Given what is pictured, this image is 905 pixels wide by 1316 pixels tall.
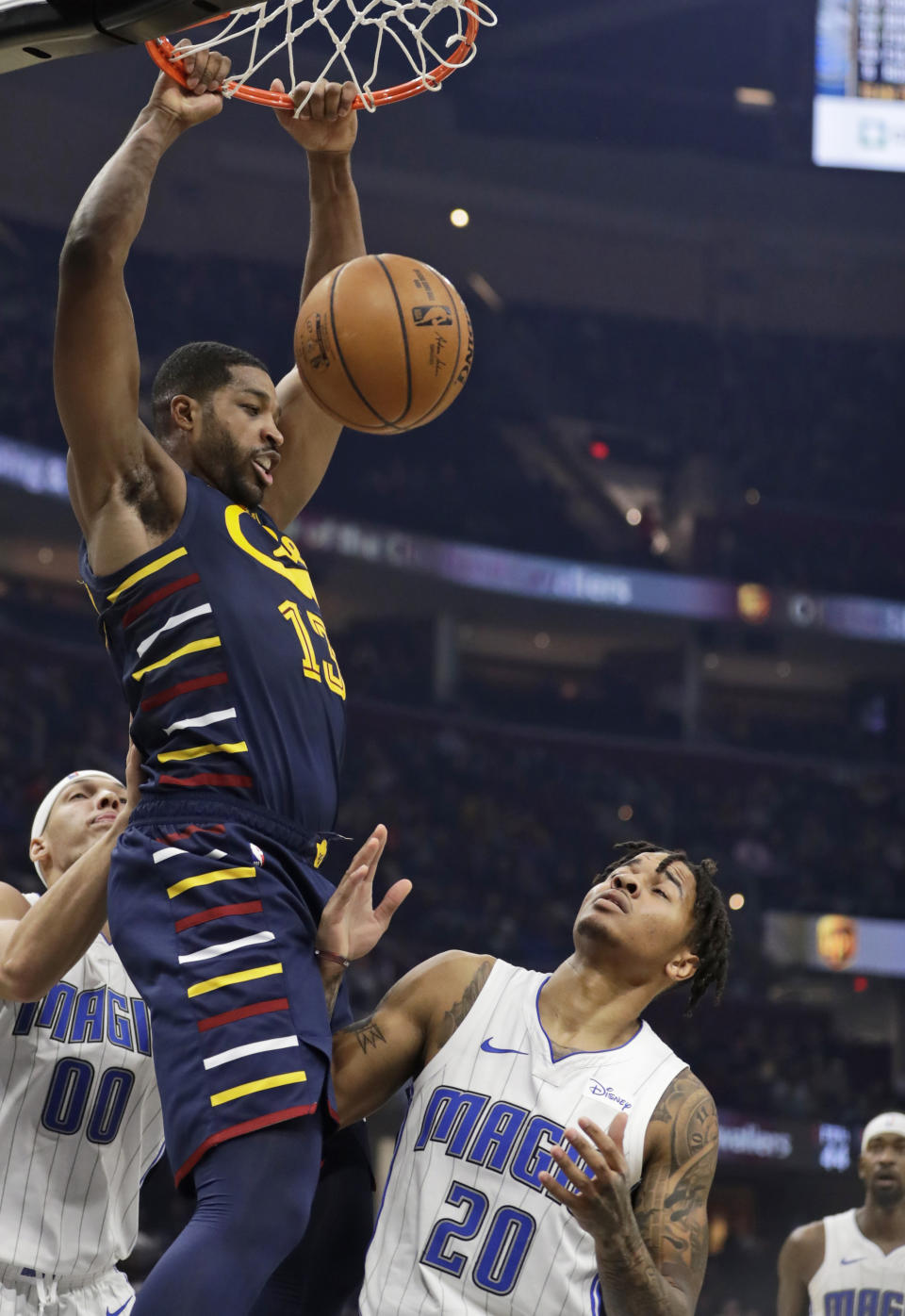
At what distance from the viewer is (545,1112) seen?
3234 millimetres

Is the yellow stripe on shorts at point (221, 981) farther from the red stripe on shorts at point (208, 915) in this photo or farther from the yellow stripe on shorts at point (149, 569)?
the yellow stripe on shorts at point (149, 569)

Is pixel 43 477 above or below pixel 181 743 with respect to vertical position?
below

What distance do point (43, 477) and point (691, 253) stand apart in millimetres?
10537

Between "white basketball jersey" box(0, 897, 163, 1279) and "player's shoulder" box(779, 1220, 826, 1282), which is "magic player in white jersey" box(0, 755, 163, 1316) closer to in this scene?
"white basketball jersey" box(0, 897, 163, 1279)

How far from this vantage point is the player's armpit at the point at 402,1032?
313 cm

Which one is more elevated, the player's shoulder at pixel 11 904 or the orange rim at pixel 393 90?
the orange rim at pixel 393 90

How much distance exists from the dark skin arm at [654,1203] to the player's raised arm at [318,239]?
1486 mm

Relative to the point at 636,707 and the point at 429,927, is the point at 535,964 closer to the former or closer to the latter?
the point at 429,927

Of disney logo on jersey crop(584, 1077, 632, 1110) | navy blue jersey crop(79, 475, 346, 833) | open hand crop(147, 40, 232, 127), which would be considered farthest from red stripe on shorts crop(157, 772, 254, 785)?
open hand crop(147, 40, 232, 127)

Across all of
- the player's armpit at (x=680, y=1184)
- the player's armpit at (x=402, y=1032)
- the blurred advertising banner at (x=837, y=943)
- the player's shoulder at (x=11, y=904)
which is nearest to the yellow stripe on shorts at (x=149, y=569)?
the player's armpit at (x=402, y=1032)

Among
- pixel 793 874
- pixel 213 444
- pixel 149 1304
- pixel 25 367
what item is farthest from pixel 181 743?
pixel 793 874

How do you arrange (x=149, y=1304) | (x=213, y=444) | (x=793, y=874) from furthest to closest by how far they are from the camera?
(x=793, y=874)
(x=213, y=444)
(x=149, y=1304)

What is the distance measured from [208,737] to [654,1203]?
52.3 inches

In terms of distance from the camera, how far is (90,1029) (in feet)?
12.4
